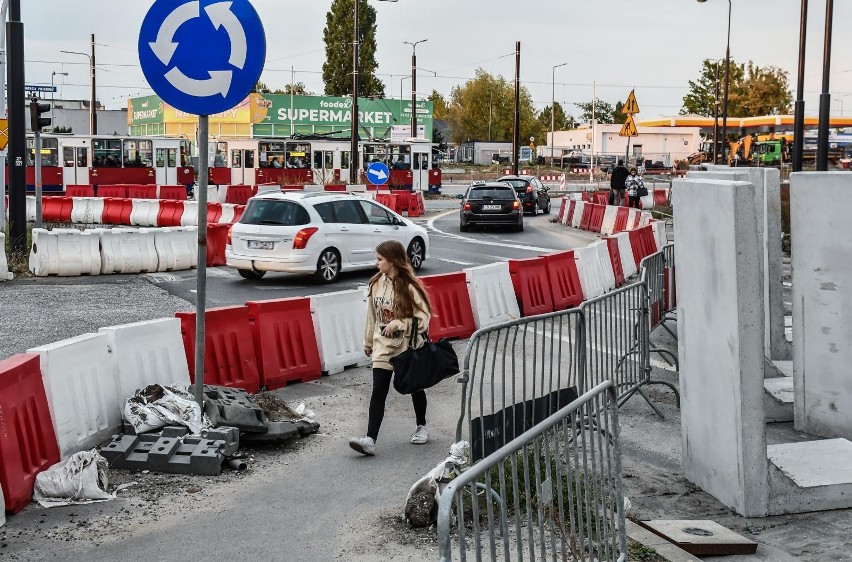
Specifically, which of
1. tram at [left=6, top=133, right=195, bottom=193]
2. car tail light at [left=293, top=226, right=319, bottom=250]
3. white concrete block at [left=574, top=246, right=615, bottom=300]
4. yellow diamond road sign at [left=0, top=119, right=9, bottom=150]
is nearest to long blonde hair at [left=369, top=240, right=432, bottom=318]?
white concrete block at [left=574, top=246, right=615, bottom=300]

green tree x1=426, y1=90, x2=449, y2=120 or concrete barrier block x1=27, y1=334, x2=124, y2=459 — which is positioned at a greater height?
green tree x1=426, y1=90, x2=449, y2=120

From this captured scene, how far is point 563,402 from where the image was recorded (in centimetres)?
707

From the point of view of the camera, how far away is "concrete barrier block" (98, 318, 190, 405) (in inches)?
320

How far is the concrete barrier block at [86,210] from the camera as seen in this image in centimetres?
3262

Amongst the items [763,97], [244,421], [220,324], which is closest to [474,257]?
[220,324]

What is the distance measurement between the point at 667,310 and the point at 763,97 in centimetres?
12174

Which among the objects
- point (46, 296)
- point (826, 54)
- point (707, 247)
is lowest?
point (46, 296)

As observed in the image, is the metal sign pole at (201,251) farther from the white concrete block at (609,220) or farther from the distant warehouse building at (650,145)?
A: the distant warehouse building at (650,145)

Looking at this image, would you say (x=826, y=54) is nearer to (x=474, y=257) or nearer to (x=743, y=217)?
(x=474, y=257)

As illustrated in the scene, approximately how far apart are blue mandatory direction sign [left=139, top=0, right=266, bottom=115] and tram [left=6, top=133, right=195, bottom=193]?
37.8 m

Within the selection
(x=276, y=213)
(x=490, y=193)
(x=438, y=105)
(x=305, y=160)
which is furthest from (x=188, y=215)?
(x=438, y=105)

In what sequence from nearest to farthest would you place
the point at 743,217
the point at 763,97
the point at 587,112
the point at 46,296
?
the point at 743,217
the point at 46,296
the point at 763,97
the point at 587,112

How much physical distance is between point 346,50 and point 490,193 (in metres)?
75.9

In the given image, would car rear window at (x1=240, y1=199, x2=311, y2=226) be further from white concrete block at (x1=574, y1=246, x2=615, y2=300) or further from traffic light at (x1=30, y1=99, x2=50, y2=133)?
traffic light at (x1=30, y1=99, x2=50, y2=133)
